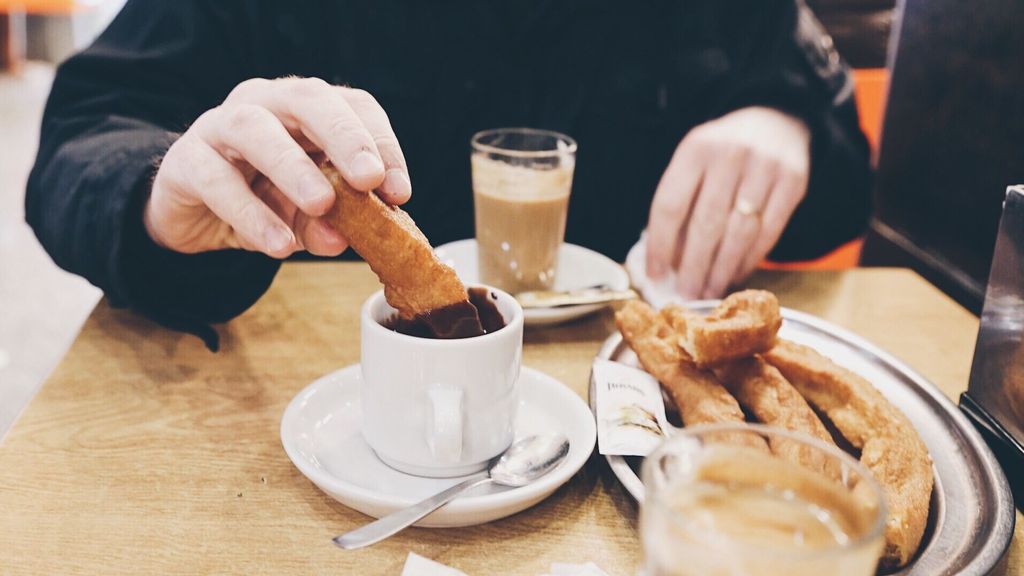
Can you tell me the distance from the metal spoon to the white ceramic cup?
20 millimetres

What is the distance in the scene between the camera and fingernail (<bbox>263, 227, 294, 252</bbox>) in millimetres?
803

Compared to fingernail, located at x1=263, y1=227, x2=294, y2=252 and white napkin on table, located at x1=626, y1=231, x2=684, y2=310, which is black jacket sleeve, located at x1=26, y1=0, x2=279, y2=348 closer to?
fingernail, located at x1=263, y1=227, x2=294, y2=252

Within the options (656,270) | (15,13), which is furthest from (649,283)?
(15,13)

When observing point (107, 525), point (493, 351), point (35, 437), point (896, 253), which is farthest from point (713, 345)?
point (896, 253)

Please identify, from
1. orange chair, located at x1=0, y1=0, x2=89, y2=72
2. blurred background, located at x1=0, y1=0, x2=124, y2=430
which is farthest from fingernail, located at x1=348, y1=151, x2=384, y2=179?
orange chair, located at x1=0, y1=0, x2=89, y2=72

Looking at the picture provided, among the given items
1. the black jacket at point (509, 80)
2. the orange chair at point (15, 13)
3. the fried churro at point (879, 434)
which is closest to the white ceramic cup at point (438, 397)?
the fried churro at point (879, 434)

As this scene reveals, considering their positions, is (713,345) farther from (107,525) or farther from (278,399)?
(107,525)

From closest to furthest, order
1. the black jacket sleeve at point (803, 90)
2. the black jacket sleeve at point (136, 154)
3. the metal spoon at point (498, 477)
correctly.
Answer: the metal spoon at point (498, 477) → the black jacket sleeve at point (136, 154) → the black jacket sleeve at point (803, 90)

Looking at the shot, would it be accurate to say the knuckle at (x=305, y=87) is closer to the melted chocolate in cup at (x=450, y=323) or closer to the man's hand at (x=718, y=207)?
the melted chocolate in cup at (x=450, y=323)

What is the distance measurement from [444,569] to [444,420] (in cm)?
13

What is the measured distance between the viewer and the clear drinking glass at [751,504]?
428 mm

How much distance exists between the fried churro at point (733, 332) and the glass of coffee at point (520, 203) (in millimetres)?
347

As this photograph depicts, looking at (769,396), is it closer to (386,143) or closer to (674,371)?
(674,371)

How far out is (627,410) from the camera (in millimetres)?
841
